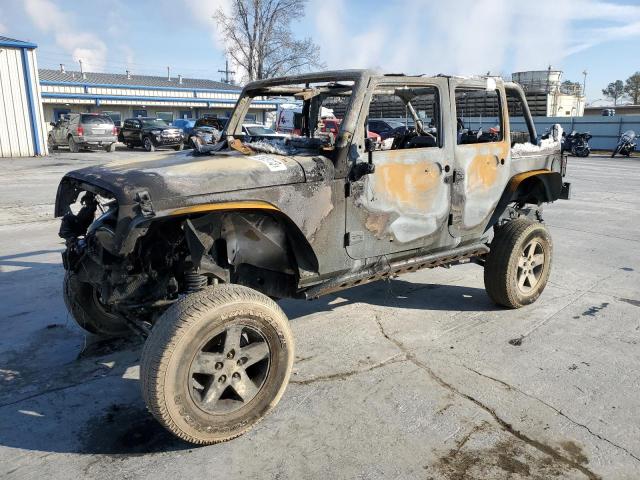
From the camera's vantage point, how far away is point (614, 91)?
8425cm

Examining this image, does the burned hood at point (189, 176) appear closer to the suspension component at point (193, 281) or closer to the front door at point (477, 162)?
the suspension component at point (193, 281)

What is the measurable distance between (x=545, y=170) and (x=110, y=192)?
386 cm

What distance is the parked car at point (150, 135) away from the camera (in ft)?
79.0

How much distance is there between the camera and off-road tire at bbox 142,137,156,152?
2454 centimetres

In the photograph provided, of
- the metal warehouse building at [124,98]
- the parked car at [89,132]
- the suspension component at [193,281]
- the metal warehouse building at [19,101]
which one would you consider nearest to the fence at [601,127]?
the metal warehouse building at [124,98]

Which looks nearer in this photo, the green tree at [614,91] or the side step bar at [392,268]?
the side step bar at [392,268]

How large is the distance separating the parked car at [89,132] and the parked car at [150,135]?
5.33 ft

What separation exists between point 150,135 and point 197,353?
2361cm

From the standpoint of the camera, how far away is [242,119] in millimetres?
4805

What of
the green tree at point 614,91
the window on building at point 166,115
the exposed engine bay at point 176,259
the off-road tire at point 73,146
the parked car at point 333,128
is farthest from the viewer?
the green tree at point 614,91

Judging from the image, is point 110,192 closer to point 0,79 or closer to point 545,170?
point 545,170

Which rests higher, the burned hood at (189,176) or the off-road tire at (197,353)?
the burned hood at (189,176)

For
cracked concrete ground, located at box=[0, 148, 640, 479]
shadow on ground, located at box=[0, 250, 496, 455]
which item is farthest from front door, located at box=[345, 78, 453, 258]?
shadow on ground, located at box=[0, 250, 496, 455]

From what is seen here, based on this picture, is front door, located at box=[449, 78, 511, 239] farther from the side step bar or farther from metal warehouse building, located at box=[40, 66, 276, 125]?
metal warehouse building, located at box=[40, 66, 276, 125]
